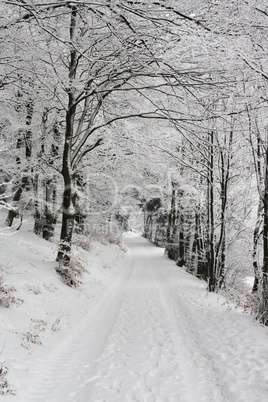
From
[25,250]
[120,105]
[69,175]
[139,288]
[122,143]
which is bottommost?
[139,288]

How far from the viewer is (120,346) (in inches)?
243

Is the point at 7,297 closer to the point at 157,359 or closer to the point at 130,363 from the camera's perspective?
the point at 130,363

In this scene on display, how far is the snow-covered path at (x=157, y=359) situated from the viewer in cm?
422

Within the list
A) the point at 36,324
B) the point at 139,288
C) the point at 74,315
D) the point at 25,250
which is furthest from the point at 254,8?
the point at 139,288

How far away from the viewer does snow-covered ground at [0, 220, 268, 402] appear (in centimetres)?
429

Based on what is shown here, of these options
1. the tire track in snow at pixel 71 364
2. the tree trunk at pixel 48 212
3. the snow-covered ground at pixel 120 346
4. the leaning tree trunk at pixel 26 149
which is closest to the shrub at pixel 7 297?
the snow-covered ground at pixel 120 346

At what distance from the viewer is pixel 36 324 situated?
6.36 m

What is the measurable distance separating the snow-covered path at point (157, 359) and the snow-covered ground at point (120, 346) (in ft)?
0.05

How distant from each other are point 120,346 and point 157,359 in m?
1.01

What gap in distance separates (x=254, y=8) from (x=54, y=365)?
650cm

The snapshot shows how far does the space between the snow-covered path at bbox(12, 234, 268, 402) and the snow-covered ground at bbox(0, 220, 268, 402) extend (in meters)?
0.02

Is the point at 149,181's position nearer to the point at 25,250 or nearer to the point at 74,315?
the point at 25,250

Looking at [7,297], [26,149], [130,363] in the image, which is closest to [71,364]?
[130,363]

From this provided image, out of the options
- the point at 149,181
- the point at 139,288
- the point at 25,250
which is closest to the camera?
the point at 25,250
